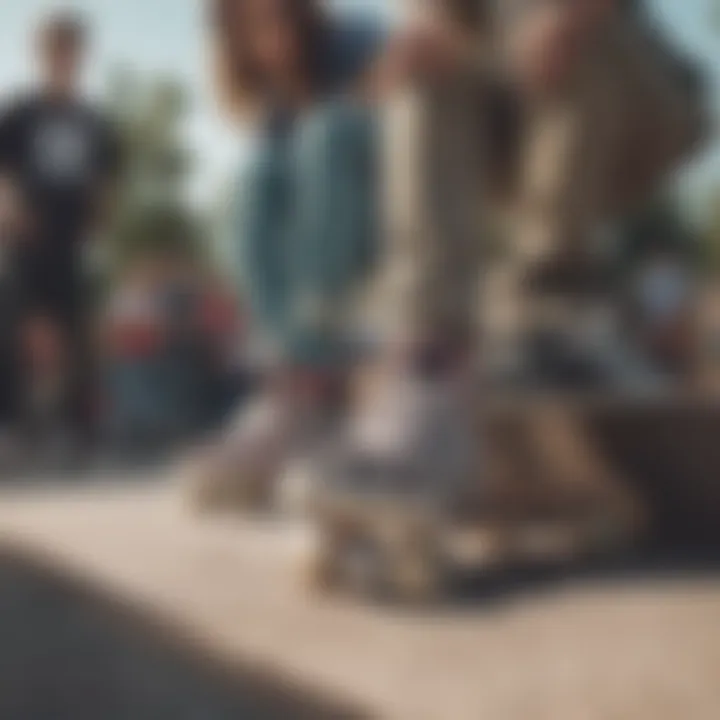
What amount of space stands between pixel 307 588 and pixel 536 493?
15cm

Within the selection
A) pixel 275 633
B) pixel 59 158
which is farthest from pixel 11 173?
pixel 275 633

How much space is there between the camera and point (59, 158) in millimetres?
896

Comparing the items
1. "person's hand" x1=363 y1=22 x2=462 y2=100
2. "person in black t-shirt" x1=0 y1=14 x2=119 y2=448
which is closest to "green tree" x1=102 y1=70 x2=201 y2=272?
"person in black t-shirt" x1=0 y1=14 x2=119 y2=448

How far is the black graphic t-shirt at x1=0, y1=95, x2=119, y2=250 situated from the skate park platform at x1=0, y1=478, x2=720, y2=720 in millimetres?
160

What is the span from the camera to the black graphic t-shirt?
35.0 inches

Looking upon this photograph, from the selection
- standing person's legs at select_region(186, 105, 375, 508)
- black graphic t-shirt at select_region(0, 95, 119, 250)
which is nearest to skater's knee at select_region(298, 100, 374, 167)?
standing person's legs at select_region(186, 105, 375, 508)

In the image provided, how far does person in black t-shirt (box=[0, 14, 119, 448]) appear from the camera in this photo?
0.89 m

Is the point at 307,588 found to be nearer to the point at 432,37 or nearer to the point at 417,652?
the point at 417,652

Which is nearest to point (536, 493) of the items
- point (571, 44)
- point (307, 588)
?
point (307, 588)

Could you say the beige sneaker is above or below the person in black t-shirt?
below

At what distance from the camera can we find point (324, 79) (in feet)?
2.86

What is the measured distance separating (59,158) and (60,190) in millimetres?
19

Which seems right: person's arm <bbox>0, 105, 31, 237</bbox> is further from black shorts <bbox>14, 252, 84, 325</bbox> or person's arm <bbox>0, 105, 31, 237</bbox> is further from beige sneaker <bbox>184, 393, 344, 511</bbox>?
beige sneaker <bbox>184, 393, 344, 511</bbox>

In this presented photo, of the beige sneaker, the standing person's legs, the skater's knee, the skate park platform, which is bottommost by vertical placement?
the skate park platform
